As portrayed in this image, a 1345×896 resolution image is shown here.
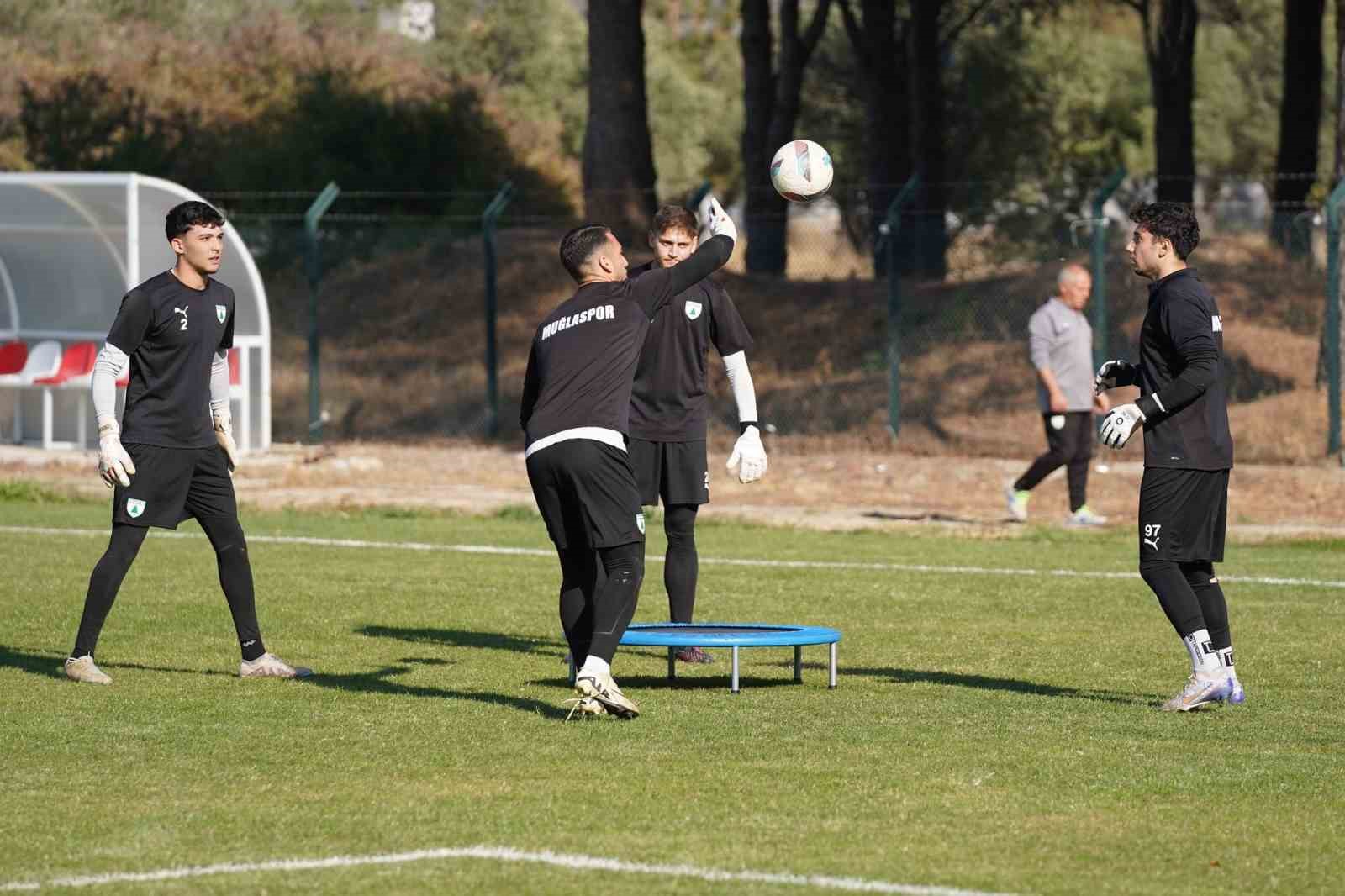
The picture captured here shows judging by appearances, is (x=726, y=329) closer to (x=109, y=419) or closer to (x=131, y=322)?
(x=131, y=322)

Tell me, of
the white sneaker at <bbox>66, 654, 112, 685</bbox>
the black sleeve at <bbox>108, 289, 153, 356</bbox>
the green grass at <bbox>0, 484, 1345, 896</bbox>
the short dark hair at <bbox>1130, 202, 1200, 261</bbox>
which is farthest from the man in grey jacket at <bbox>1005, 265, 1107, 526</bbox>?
the white sneaker at <bbox>66, 654, 112, 685</bbox>

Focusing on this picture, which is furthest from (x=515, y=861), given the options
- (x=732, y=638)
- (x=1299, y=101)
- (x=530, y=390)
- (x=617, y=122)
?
(x=1299, y=101)

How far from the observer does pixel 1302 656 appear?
10.9 metres

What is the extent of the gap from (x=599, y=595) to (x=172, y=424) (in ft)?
7.70

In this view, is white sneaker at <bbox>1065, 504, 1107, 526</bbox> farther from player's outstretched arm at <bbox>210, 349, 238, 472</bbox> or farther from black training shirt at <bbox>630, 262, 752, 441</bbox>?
player's outstretched arm at <bbox>210, 349, 238, 472</bbox>

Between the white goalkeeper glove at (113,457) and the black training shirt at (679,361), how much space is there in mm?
2445

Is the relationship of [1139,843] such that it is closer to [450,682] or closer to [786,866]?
[786,866]

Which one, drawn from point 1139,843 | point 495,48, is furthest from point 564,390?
point 495,48

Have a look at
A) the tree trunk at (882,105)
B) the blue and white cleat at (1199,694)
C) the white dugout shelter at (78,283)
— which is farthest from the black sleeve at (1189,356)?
the tree trunk at (882,105)

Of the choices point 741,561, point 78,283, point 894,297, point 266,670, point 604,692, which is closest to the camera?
point 604,692

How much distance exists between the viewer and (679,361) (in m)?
10.5

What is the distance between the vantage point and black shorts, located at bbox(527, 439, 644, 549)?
857cm

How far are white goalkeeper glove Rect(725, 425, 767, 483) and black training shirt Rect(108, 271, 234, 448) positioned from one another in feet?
8.18

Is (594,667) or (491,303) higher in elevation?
(491,303)
